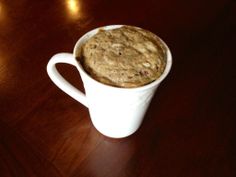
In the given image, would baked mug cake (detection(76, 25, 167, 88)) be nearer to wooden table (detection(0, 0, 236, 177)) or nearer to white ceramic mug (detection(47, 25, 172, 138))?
white ceramic mug (detection(47, 25, 172, 138))

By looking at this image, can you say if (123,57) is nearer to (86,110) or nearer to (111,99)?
(111,99)

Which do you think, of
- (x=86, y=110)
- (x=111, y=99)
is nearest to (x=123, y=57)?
(x=111, y=99)

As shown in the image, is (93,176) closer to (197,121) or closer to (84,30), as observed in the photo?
(197,121)

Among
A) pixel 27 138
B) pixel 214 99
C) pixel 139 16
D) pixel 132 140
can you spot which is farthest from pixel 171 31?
pixel 27 138

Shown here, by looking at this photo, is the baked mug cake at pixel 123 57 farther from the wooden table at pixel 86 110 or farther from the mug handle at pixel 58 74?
the wooden table at pixel 86 110

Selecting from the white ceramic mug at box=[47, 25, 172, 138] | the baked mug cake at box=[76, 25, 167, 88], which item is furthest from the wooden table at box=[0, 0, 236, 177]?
the baked mug cake at box=[76, 25, 167, 88]
